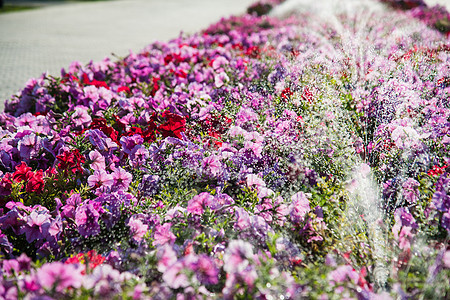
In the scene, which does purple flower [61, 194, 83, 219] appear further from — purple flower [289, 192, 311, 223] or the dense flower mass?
purple flower [289, 192, 311, 223]

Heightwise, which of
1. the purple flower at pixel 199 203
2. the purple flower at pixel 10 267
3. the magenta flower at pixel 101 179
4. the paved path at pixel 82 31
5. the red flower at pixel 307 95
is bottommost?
the paved path at pixel 82 31

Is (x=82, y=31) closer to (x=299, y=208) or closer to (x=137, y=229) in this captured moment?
(x=137, y=229)

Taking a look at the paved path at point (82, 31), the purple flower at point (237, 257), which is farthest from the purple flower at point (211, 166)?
the paved path at point (82, 31)

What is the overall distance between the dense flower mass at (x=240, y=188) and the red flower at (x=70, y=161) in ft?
0.04

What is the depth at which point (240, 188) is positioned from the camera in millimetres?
2152

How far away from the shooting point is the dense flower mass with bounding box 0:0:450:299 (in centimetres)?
139

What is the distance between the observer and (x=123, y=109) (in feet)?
10.1

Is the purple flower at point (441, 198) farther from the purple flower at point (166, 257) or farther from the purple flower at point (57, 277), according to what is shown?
the purple flower at point (57, 277)

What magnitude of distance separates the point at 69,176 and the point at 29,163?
0.45 meters

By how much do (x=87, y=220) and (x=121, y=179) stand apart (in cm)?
35

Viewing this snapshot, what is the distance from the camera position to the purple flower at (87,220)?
1.78m

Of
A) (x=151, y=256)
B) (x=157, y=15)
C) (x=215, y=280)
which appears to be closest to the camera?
(x=215, y=280)

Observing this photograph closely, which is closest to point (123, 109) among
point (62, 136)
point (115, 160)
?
point (62, 136)

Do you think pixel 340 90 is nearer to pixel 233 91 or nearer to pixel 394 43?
pixel 233 91
